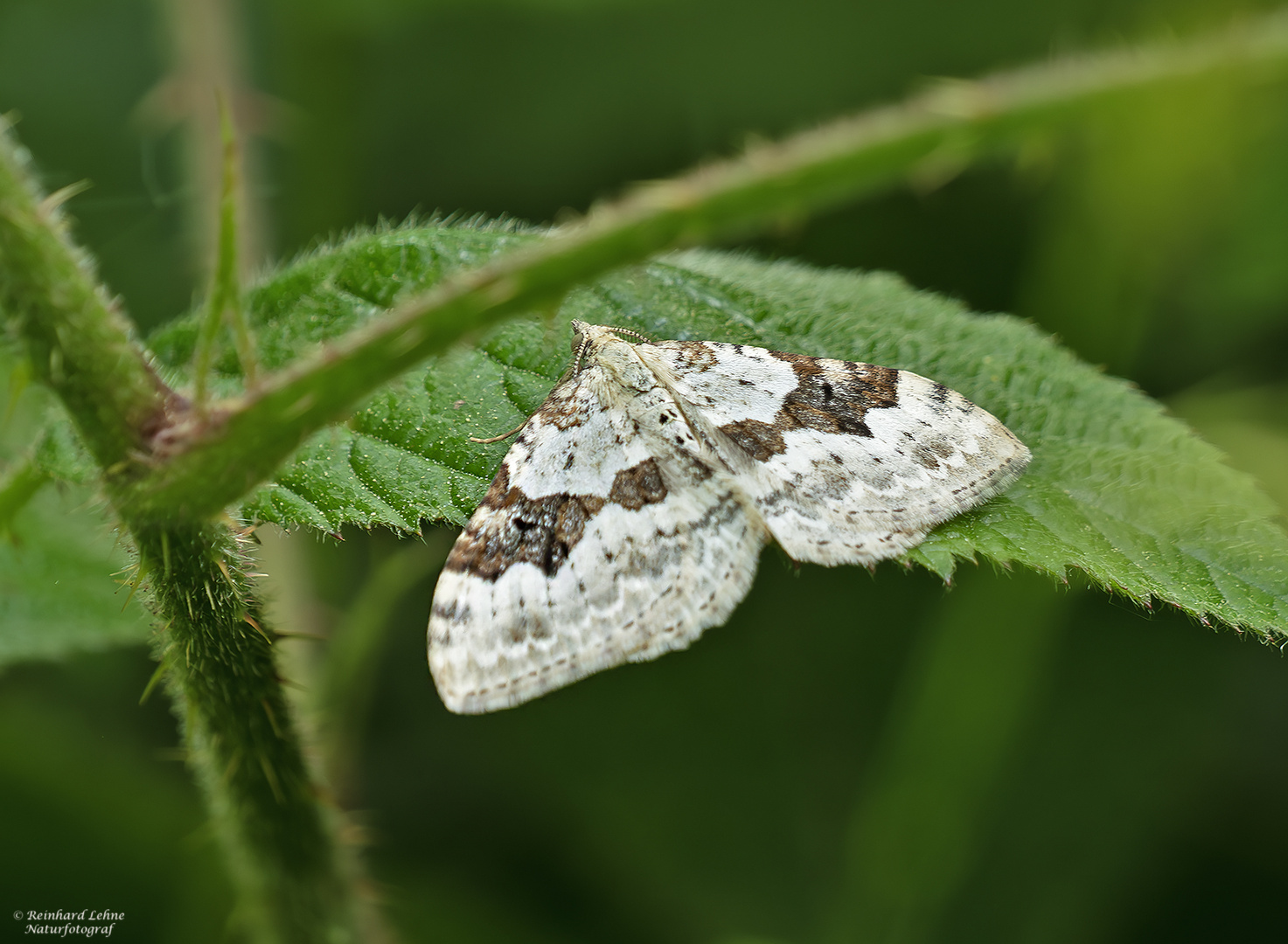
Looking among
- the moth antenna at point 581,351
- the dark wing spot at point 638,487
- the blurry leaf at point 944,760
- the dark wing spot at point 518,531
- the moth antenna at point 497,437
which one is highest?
the moth antenna at point 581,351

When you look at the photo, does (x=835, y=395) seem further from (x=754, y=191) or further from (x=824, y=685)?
(x=824, y=685)

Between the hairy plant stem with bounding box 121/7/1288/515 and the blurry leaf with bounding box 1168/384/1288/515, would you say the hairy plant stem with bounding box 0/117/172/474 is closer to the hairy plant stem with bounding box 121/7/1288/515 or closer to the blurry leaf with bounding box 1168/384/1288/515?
the hairy plant stem with bounding box 121/7/1288/515

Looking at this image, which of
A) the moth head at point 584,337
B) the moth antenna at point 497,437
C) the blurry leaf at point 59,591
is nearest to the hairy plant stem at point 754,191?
the moth antenna at point 497,437

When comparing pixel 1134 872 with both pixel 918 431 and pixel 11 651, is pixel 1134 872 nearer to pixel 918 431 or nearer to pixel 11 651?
pixel 918 431

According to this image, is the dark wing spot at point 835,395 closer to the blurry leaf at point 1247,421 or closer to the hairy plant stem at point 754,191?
the hairy plant stem at point 754,191

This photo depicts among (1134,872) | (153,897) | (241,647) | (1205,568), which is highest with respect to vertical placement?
(1205,568)

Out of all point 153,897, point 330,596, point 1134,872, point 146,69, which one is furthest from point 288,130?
point 1134,872
